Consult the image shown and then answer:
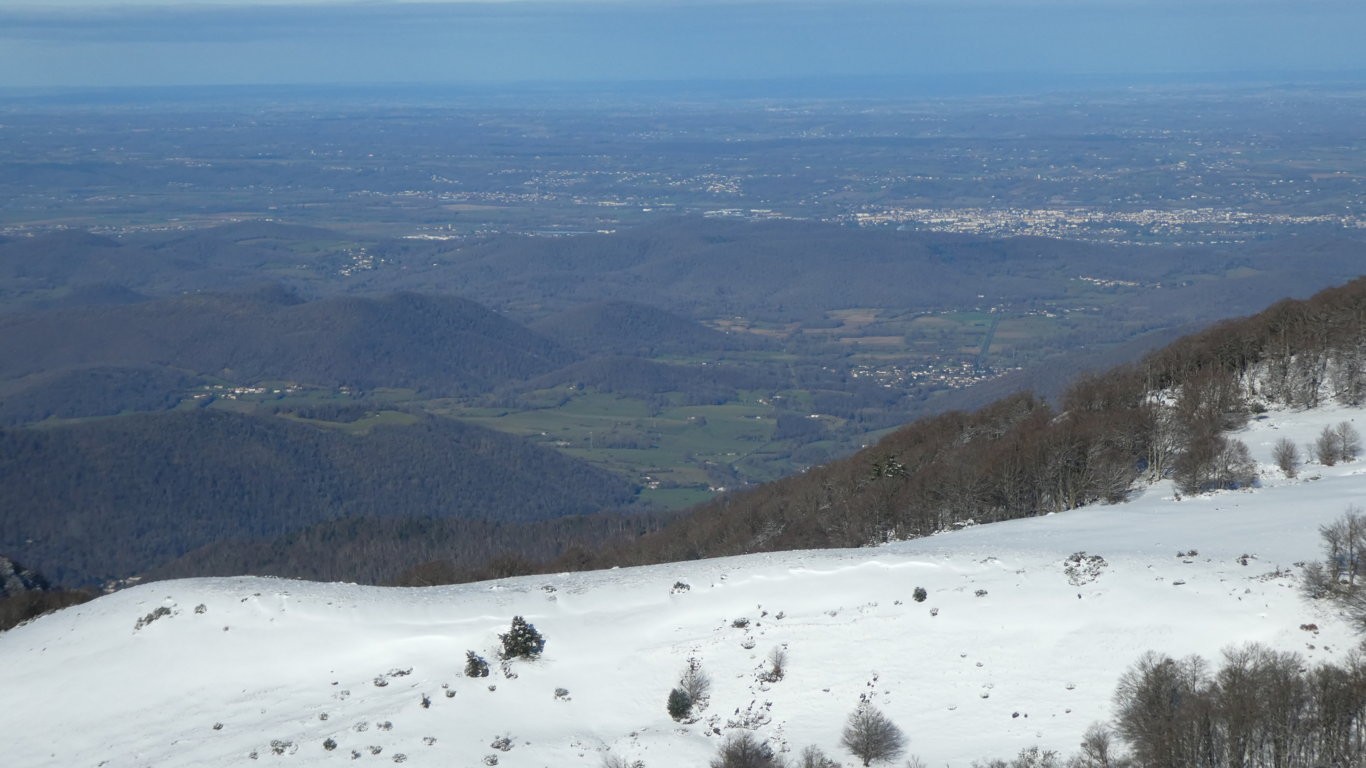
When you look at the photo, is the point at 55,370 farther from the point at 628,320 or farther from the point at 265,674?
the point at 265,674

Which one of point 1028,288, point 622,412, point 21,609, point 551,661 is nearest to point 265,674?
point 551,661

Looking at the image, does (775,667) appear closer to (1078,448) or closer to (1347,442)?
(1078,448)

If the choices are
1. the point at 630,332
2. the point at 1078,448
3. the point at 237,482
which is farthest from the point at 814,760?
the point at 630,332

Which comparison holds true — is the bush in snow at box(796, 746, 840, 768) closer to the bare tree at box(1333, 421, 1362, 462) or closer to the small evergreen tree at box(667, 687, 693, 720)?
the small evergreen tree at box(667, 687, 693, 720)

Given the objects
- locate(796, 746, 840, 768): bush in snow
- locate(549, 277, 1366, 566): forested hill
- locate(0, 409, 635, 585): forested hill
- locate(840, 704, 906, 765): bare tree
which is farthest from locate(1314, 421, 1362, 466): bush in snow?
locate(0, 409, 635, 585): forested hill

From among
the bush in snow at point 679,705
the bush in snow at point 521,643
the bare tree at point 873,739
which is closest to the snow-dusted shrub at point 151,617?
the bush in snow at point 521,643
